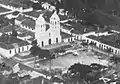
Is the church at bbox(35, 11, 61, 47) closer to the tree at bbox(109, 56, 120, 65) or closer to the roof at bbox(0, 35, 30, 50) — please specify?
the roof at bbox(0, 35, 30, 50)

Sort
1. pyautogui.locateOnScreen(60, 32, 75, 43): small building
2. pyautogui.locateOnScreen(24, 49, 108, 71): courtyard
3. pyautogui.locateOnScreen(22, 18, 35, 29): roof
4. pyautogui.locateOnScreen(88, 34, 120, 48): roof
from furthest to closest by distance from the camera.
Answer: pyautogui.locateOnScreen(22, 18, 35, 29): roof
pyautogui.locateOnScreen(60, 32, 75, 43): small building
pyautogui.locateOnScreen(88, 34, 120, 48): roof
pyautogui.locateOnScreen(24, 49, 108, 71): courtyard

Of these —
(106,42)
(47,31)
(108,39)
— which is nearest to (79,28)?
(108,39)

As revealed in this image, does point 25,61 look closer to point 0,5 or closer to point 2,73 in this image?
point 2,73

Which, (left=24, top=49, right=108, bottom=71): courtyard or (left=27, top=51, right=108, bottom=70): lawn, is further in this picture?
(left=27, top=51, right=108, bottom=70): lawn

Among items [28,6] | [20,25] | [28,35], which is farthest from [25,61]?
[28,6]

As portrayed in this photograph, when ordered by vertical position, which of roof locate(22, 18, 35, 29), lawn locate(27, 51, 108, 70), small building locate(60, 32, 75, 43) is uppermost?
roof locate(22, 18, 35, 29)

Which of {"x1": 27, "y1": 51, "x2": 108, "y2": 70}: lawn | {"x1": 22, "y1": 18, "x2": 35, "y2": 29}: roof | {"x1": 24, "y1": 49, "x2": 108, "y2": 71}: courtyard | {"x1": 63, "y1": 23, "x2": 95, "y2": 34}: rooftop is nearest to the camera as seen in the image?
{"x1": 24, "y1": 49, "x2": 108, "y2": 71}: courtyard

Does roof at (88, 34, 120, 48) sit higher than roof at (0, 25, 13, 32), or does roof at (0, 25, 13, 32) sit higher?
roof at (0, 25, 13, 32)

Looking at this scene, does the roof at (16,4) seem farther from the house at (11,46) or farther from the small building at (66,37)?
the house at (11,46)

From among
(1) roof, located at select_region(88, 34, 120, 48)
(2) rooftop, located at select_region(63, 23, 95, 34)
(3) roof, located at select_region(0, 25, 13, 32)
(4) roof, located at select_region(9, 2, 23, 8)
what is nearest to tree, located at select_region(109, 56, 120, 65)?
(1) roof, located at select_region(88, 34, 120, 48)
